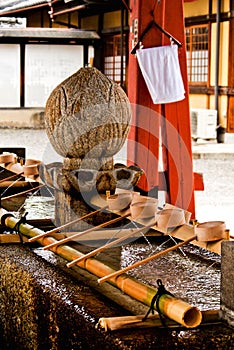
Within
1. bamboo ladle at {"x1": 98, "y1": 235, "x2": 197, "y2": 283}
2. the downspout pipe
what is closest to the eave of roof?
the downspout pipe

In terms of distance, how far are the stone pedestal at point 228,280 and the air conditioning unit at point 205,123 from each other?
1445cm

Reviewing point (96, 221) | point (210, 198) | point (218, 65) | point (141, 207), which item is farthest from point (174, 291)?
point (218, 65)

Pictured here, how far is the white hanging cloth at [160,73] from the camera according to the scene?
746 centimetres

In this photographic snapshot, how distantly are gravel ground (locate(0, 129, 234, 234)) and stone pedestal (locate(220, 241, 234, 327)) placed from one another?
146 inches

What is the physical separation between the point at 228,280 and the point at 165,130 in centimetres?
536

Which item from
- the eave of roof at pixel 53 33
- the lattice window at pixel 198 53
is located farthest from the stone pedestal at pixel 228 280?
the eave of roof at pixel 53 33

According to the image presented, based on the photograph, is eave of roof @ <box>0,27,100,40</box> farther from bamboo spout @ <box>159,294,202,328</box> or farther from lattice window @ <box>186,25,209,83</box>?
bamboo spout @ <box>159,294,202,328</box>

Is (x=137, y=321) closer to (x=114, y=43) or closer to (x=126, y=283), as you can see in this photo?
(x=126, y=283)

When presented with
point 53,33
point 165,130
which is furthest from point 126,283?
point 53,33

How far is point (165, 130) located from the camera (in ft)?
25.1

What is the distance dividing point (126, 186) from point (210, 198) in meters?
6.14

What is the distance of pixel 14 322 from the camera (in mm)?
3420

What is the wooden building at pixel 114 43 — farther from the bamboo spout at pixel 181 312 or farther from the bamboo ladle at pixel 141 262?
the bamboo spout at pixel 181 312

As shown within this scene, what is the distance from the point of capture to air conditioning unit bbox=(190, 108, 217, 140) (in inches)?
658
